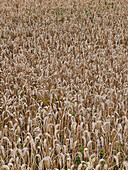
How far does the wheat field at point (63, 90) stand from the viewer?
327 cm

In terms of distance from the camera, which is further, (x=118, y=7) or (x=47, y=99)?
(x=118, y=7)

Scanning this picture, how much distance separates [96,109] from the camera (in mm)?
4500

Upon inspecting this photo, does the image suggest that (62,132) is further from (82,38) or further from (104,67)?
(82,38)

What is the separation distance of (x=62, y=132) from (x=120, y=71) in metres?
2.41

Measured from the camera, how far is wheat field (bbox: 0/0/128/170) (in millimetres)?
3270

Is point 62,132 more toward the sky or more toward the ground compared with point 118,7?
more toward the ground

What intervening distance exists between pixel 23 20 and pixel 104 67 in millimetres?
5267

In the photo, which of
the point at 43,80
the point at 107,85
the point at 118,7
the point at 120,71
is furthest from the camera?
the point at 118,7

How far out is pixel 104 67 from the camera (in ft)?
19.1

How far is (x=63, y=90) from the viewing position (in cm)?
482

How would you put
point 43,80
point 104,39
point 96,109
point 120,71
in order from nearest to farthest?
point 96,109 < point 43,80 < point 120,71 < point 104,39

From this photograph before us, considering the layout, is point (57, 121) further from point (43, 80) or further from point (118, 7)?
point (118, 7)

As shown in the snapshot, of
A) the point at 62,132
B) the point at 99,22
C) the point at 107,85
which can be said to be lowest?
the point at 62,132

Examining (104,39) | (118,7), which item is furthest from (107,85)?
(118,7)
